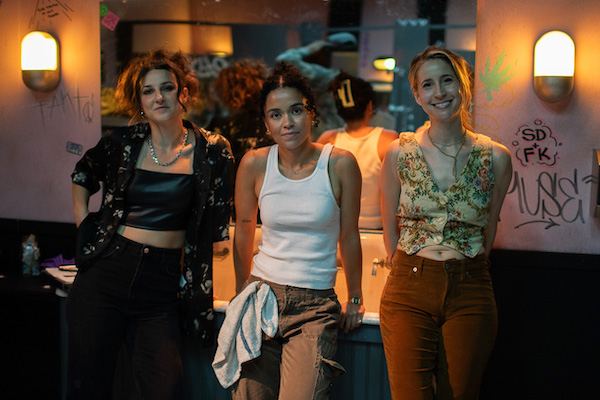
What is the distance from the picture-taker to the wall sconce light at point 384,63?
3258 mm

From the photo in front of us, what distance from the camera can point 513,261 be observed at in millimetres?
2758

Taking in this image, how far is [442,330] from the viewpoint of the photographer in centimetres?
187

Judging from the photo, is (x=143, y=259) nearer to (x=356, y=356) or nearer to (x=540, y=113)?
(x=356, y=356)

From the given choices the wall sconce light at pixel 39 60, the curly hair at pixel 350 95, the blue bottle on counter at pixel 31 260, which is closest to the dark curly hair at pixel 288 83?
the curly hair at pixel 350 95

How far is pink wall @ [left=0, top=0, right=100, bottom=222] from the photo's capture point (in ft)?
11.1

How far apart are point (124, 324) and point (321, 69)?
76.0 inches

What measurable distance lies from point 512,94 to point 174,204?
1.62 m

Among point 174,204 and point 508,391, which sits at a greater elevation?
point 174,204

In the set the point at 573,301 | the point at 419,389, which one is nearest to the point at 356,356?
the point at 419,389

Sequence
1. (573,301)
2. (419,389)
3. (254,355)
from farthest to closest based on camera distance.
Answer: (573,301)
(254,355)
(419,389)

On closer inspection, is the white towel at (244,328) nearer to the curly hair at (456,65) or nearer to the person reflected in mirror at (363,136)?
the curly hair at (456,65)

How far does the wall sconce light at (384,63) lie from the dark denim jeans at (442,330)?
165 cm

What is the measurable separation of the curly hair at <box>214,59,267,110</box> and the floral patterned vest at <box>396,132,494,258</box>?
1749 mm

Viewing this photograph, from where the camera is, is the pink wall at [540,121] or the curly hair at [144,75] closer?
the curly hair at [144,75]
